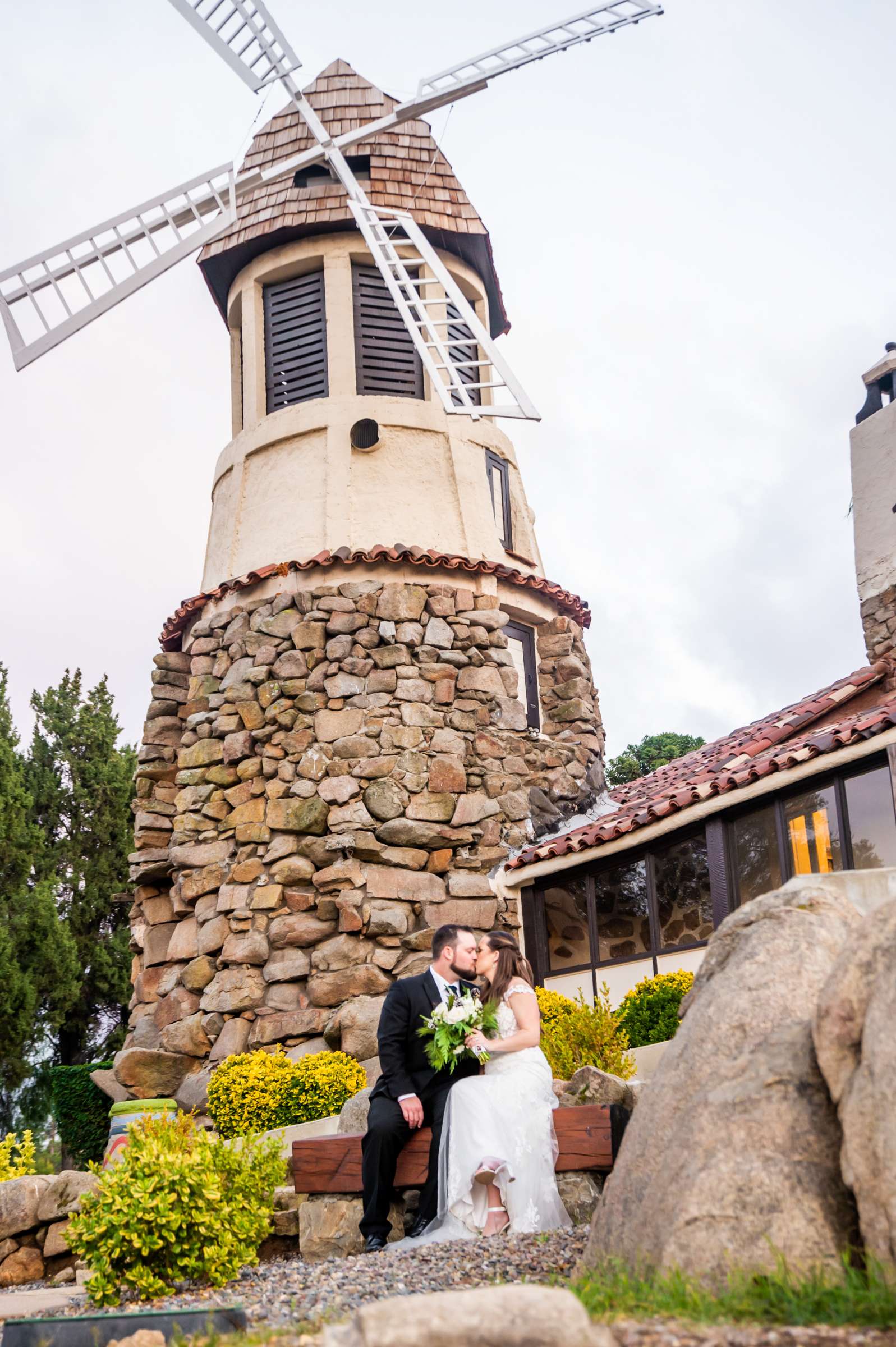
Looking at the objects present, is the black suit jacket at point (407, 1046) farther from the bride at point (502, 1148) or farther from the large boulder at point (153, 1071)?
the large boulder at point (153, 1071)

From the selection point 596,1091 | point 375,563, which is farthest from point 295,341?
point 596,1091

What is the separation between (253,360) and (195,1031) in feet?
27.9

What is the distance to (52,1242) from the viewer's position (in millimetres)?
9172

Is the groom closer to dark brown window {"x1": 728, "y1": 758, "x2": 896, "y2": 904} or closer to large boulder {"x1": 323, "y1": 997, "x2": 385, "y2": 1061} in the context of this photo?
dark brown window {"x1": 728, "y1": 758, "x2": 896, "y2": 904}

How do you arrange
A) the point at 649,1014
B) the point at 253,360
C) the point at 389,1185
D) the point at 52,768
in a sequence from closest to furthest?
the point at 389,1185 < the point at 649,1014 < the point at 253,360 < the point at 52,768

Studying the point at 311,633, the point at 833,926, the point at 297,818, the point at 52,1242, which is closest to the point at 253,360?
the point at 311,633

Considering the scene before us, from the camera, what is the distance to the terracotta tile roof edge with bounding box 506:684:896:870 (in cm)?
1068

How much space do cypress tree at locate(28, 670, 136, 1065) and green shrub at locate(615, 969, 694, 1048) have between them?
39.7 feet

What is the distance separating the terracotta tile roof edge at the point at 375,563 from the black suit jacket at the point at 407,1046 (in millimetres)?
7524

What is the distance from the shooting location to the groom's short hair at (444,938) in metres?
7.73

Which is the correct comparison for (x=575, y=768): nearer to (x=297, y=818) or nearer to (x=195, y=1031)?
(x=297, y=818)

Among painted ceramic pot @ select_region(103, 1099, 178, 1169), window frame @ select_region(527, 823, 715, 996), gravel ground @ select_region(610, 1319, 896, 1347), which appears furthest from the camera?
window frame @ select_region(527, 823, 715, 996)

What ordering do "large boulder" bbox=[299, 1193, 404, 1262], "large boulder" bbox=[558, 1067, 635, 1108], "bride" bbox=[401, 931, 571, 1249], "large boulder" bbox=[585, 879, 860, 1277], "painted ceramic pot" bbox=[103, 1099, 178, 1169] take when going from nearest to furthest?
"large boulder" bbox=[585, 879, 860, 1277] → "bride" bbox=[401, 931, 571, 1249] → "large boulder" bbox=[299, 1193, 404, 1262] → "large boulder" bbox=[558, 1067, 635, 1108] → "painted ceramic pot" bbox=[103, 1099, 178, 1169]

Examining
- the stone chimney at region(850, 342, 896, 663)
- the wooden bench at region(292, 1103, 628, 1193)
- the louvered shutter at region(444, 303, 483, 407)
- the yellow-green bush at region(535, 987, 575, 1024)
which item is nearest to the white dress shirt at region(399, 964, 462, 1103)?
the wooden bench at region(292, 1103, 628, 1193)
